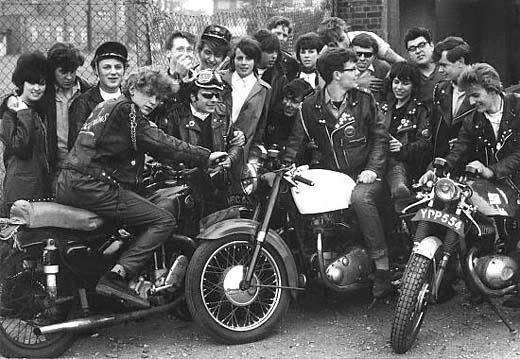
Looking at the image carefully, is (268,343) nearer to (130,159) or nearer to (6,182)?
(130,159)

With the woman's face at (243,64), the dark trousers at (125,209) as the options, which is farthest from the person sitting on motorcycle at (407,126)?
the dark trousers at (125,209)

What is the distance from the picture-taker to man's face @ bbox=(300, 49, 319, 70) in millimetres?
6961

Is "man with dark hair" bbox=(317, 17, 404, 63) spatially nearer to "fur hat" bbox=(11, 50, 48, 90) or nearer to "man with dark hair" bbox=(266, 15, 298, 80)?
"man with dark hair" bbox=(266, 15, 298, 80)

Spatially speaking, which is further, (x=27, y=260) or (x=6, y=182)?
(x=6, y=182)

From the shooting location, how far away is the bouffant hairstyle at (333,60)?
18.7 ft

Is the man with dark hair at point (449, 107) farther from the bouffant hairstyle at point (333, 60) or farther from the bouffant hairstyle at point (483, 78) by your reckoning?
the bouffant hairstyle at point (333, 60)

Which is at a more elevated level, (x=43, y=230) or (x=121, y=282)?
(x=43, y=230)

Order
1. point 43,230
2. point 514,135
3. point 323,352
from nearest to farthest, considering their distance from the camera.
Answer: point 43,230, point 323,352, point 514,135

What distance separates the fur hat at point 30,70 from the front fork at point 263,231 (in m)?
1.80

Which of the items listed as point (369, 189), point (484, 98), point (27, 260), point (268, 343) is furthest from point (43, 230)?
point (484, 98)

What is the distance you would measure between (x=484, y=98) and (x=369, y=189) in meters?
0.98

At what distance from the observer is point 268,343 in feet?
17.5

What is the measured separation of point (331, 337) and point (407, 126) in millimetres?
1692

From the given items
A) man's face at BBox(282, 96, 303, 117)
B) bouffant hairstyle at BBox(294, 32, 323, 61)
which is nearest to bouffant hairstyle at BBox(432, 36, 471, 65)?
bouffant hairstyle at BBox(294, 32, 323, 61)
